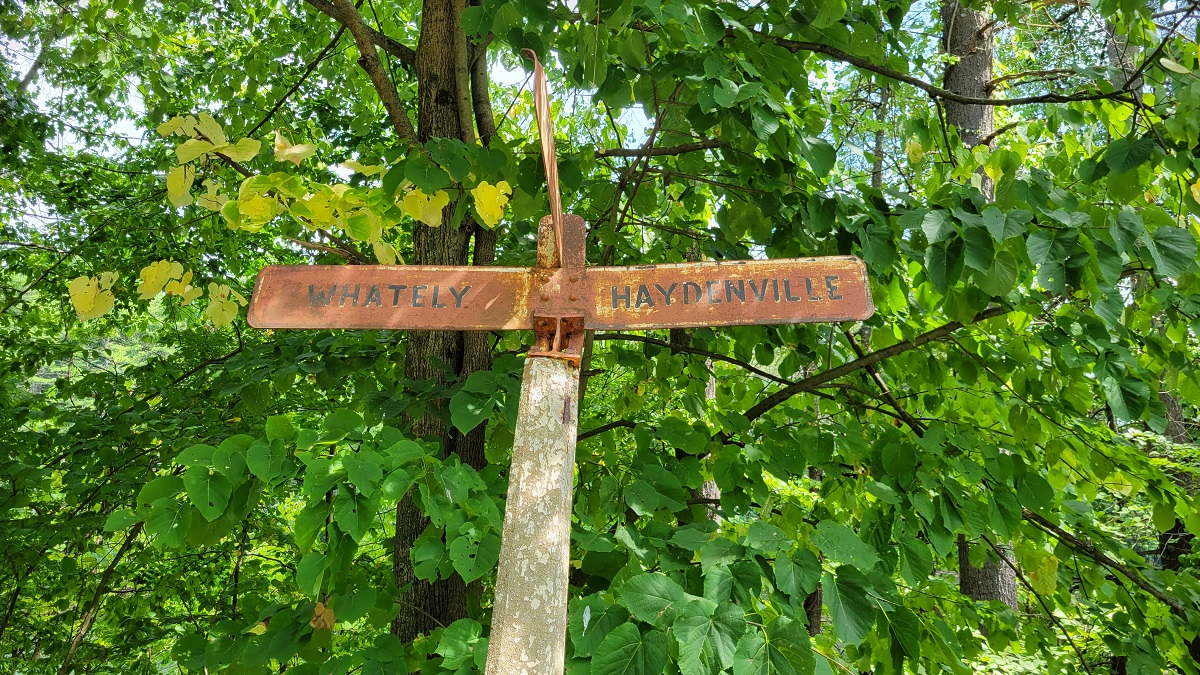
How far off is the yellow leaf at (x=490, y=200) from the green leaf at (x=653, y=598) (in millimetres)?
898

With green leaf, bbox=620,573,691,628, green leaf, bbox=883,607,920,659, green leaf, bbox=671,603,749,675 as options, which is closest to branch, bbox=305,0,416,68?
green leaf, bbox=620,573,691,628

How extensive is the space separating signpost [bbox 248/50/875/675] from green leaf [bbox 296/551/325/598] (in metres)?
0.46

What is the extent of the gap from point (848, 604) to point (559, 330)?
857 millimetres

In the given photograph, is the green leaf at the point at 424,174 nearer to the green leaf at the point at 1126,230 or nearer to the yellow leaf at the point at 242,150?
the yellow leaf at the point at 242,150

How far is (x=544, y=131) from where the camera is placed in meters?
1.12

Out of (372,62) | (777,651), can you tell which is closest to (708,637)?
(777,651)

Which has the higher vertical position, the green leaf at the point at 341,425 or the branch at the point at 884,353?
the branch at the point at 884,353

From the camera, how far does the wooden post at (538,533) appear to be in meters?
1.13

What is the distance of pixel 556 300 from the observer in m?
1.40

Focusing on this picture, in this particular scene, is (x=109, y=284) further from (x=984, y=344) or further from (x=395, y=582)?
(x=984, y=344)

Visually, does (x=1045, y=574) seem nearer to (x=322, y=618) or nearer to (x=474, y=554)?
(x=474, y=554)

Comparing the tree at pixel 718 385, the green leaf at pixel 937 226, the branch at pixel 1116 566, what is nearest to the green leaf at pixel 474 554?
the tree at pixel 718 385

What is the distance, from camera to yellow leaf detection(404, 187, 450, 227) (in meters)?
1.82

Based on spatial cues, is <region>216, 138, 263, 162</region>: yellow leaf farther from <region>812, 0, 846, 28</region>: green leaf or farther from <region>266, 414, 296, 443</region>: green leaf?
<region>812, 0, 846, 28</region>: green leaf
